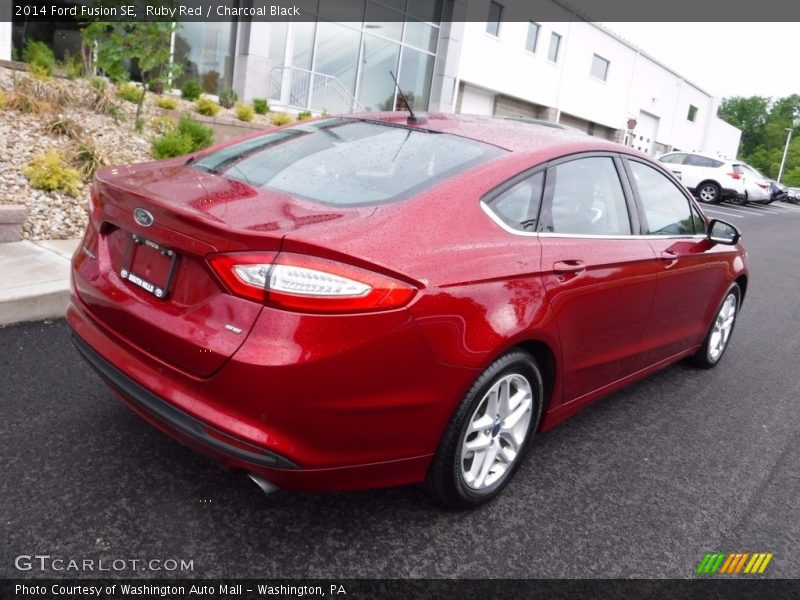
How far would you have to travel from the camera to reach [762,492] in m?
3.32

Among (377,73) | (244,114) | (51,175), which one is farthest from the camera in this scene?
(377,73)

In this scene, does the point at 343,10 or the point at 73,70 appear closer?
the point at 73,70

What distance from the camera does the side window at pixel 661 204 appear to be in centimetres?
376

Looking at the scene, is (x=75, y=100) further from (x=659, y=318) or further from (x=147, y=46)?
(x=659, y=318)

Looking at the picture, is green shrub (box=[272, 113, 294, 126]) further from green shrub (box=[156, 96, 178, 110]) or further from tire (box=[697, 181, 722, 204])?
tire (box=[697, 181, 722, 204])

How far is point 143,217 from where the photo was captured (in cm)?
246

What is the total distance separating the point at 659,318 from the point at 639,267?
51 cm

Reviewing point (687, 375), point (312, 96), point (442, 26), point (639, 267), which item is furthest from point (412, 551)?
point (442, 26)

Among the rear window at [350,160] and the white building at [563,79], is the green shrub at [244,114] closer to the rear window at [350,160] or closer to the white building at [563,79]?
the rear window at [350,160]

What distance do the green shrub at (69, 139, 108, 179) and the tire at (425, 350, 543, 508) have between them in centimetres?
550

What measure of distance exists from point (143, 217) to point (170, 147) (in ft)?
18.2

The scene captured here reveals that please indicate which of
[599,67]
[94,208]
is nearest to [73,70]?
[94,208]

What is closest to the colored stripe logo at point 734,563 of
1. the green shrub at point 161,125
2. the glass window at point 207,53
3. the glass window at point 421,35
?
the green shrub at point 161,125

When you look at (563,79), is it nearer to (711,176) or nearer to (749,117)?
(711,176)
